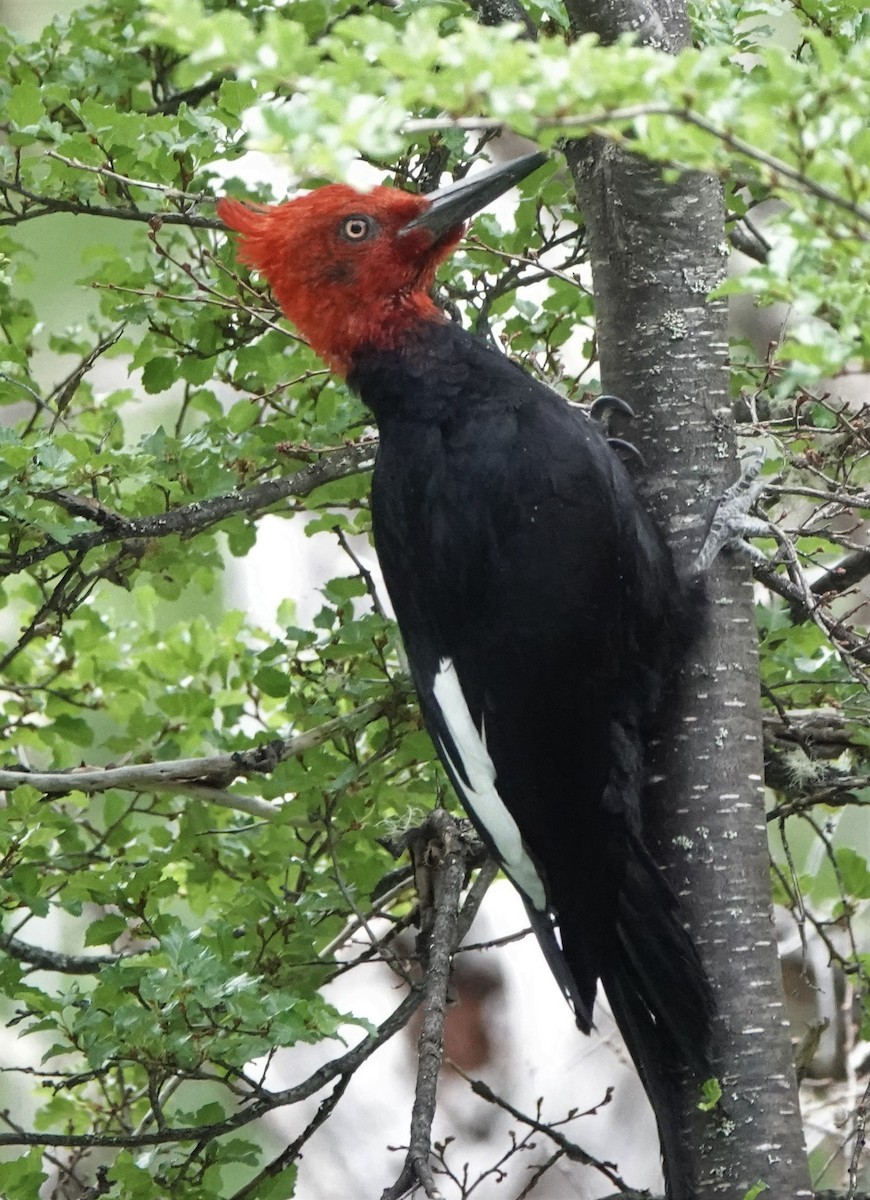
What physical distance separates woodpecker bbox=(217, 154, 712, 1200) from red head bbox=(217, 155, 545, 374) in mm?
170

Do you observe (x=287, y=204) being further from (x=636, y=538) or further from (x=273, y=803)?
(x=273, y=803)

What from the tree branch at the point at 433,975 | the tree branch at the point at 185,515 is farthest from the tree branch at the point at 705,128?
the tree branch at the point at 185,515

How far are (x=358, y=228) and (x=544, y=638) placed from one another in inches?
29.1

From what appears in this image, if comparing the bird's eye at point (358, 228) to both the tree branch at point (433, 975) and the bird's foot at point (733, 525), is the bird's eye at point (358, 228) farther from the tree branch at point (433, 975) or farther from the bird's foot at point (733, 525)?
the tree branch at point (433, 975)

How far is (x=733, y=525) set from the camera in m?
1.78

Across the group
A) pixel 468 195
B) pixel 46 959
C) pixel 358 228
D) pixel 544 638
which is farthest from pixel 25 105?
pixel 46 959

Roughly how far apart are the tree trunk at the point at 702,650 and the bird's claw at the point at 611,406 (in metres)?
0.01

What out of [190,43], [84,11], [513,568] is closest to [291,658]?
[513,568]

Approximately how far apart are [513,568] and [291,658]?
49cm

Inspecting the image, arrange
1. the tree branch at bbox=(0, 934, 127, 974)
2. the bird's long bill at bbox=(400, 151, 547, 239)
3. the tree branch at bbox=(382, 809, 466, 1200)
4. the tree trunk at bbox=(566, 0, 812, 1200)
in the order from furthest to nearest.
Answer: the tree branch at bbox=(0, 934, 127, 974), the bird's long bill at bbox=(400, 151, 547, 239), the tree trunk at bbox=(566, 0, 812, 1200), the tree branch at bbox=(382, 809, 466, 1200)

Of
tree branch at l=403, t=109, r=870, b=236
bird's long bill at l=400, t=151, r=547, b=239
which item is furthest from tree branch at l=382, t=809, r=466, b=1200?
tree branch at l=403, t=109, r=870, b=236

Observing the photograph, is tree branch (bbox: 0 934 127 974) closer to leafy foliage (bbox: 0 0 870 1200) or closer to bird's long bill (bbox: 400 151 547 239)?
leafy foliage (bbox: 0 0 870 1200)

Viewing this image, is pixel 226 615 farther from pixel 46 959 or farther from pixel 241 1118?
pixel 241 1118

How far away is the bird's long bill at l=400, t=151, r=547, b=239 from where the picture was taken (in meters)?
1.85
